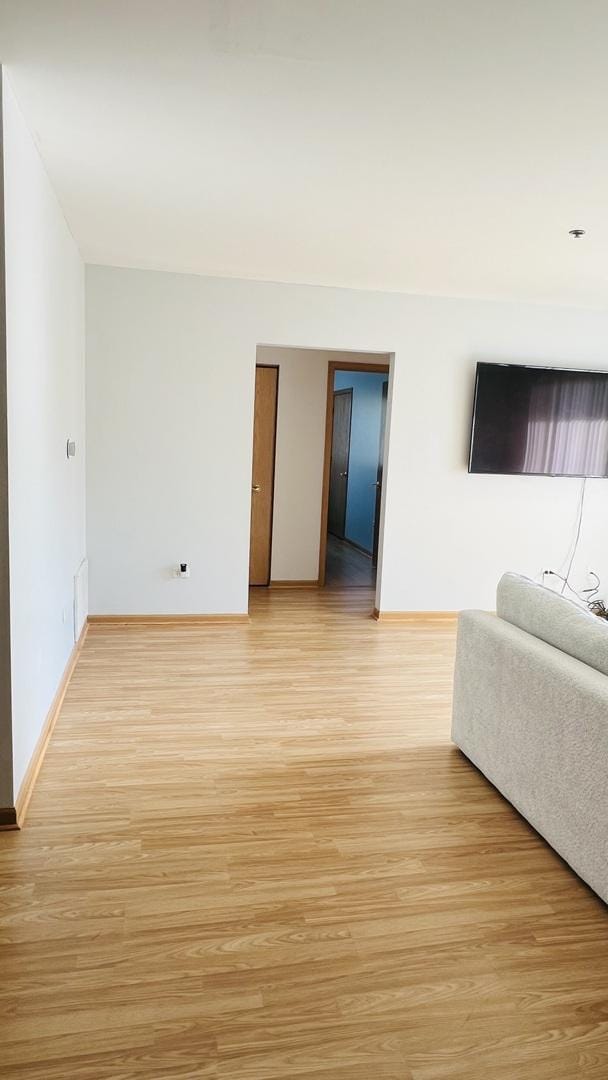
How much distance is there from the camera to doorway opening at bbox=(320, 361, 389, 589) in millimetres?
8336

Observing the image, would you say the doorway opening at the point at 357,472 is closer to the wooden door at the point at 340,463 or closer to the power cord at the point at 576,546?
the wooden door at the point at 340,463

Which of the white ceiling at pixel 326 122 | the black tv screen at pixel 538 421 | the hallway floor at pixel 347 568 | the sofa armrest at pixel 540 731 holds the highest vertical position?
the white ceiling at pixel 326 122

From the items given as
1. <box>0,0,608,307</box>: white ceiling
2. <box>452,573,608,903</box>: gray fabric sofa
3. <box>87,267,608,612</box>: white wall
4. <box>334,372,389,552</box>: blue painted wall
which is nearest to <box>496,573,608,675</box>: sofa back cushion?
<box>452,573,608,903</box>: gray fabric sofa

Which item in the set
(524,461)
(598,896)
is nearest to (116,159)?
(598,896)

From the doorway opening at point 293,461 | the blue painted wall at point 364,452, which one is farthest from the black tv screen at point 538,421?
the blue painted wall at point 364,452

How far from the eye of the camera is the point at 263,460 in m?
6.63

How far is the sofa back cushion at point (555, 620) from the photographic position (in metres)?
2.59

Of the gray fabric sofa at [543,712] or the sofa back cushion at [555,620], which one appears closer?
the gray fabric sofa at [543,712]

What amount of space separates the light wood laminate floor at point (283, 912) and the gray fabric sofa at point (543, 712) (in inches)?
5.4

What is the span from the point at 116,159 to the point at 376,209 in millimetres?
1220

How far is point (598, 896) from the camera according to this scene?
2346 millimetres

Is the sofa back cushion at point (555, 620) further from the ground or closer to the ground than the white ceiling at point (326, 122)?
closer to the ground

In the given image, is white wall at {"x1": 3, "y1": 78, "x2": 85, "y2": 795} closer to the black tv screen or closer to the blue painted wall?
the black tv screen

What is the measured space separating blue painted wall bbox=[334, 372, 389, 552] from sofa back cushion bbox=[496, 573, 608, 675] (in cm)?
537
